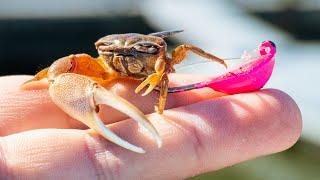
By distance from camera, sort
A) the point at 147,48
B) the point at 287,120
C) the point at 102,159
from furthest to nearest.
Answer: the point at 147,48, the point at 287,120, the point at 102,159

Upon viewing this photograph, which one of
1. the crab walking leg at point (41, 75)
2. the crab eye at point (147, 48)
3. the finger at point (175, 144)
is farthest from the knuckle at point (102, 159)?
the crab walking leg at point (41, 75)

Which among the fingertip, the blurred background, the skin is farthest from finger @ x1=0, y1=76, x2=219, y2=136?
the blurred background

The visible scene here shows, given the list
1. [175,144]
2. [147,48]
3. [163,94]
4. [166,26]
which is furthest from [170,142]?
[166,26]

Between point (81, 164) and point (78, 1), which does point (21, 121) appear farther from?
point (78, 1)

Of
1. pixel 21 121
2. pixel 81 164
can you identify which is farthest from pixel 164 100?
pixel 21 121

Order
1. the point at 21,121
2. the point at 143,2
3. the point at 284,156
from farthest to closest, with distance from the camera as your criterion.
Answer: the point at 143,2 < the point at 284,156 < the point at 21,121

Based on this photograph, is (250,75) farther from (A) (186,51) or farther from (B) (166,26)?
(B) (166,26)
